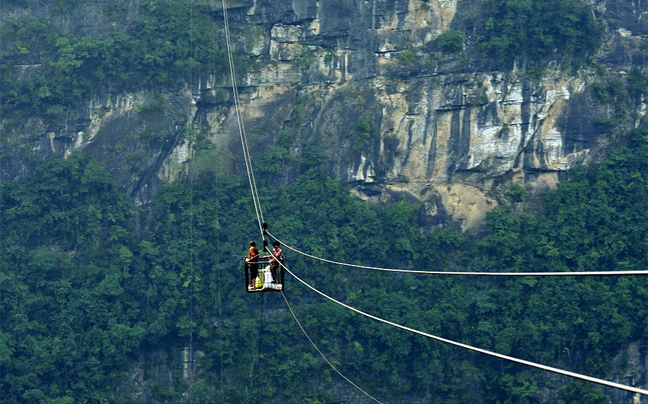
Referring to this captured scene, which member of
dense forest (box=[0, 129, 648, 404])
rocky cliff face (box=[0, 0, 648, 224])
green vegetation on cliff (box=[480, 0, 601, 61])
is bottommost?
dense forest (box=[0, 129, 648, 404])

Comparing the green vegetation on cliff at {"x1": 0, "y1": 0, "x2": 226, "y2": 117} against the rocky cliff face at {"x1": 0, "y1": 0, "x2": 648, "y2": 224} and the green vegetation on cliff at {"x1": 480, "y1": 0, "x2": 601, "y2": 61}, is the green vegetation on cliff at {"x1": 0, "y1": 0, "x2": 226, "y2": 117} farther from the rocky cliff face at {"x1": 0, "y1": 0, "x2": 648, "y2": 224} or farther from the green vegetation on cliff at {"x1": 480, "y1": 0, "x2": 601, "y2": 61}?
the green vegetation on cliff at {"x1": 480, "y1": 0, "x2": 601, "y2": 61}

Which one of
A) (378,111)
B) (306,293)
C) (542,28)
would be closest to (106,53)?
(378,111)

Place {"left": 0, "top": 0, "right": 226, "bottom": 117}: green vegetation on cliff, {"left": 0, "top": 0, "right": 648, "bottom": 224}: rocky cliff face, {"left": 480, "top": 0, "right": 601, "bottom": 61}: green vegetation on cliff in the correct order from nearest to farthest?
{"left": 480, "top": 0, "right": 601, "bottom": 61}: green vegetation on cliff → {"left": 0, "top": 0, "right": 648, "bottom": 224}: rocky cliff face → {"left": 0, "top": 0, "right": 226, "bottom": 117}: green vegetation on cliff

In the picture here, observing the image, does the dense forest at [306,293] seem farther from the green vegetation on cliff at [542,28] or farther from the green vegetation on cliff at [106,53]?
the green vegetation on cliff at [542,28]

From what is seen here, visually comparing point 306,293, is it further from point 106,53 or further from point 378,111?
point 106,53

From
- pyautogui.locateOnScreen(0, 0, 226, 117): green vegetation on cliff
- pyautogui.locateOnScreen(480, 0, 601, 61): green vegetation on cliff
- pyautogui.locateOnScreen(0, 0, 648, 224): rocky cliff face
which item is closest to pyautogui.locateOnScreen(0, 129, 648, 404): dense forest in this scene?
pyautogui.locateOnScreen(0, 0, 648, 224): rocky cliff face

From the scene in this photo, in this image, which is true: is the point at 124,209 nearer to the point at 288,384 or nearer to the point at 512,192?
the point at 288,384
